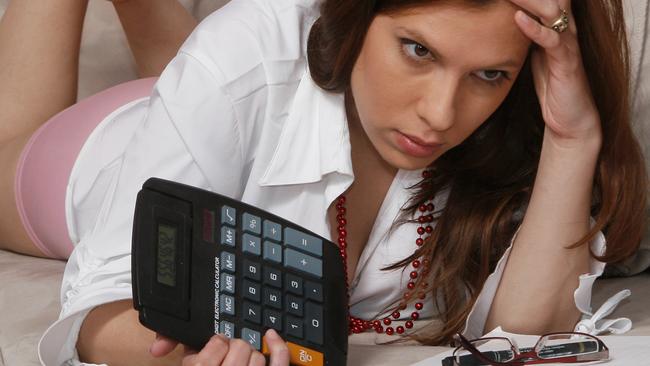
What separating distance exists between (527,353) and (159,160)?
350mm

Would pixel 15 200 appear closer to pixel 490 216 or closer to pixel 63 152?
pixel 63 152

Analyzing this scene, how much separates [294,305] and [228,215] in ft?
0.29

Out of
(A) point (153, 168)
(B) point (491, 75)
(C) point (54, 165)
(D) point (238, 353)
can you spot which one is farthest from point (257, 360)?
(C) point (54, 165)

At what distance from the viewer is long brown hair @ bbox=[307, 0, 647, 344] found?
3.64 feet

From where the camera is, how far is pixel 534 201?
3.81ft

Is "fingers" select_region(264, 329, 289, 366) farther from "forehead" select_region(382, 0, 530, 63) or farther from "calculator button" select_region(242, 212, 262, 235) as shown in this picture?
"forehead" select_region(382, 0, 530, 63)

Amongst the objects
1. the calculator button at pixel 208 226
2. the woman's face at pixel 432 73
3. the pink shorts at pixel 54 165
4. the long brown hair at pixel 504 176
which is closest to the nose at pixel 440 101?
the woman's face at pixel 432 73

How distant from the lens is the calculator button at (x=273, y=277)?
3.10ft

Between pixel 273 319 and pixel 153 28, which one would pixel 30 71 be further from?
pixel 273 319

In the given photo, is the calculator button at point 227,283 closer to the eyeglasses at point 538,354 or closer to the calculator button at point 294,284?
the calculator button at point 294,284

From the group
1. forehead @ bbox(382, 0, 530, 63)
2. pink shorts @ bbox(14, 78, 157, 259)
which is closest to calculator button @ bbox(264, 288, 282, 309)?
forehead @ bbox(382, 0, 530, 63)

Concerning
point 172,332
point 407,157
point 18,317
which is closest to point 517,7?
Result: point 407,157

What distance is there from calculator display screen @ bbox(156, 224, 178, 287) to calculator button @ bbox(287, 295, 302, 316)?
90mm

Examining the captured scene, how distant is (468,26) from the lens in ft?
3.19
